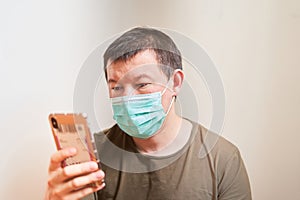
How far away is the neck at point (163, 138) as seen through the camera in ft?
3.40

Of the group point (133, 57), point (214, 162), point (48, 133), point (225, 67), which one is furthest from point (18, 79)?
point (225, 67)

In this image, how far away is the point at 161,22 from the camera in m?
1.35

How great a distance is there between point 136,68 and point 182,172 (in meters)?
0.33

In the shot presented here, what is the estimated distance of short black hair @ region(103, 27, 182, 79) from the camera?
93 cm

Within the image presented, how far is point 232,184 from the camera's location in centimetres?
100

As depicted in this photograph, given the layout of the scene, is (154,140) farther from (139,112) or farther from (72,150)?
(72,150)

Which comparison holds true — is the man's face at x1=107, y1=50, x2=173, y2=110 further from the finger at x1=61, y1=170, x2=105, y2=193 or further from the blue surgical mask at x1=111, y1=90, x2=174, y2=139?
the finger at x1=61, y1=170, x2=105, y2=193

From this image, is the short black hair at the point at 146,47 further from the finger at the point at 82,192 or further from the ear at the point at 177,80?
the finger at the point at 82,192

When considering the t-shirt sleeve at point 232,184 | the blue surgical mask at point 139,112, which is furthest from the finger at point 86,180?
the t-shirt sleeve at point 232,184

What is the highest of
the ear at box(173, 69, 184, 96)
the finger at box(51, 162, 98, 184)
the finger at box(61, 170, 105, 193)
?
the ear at box(173, 69, 184, 96)

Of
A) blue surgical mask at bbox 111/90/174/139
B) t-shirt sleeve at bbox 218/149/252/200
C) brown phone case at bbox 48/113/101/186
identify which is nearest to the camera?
brown phone case at bbox 48/113/101/186

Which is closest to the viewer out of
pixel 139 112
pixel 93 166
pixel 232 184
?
pixel 93 166

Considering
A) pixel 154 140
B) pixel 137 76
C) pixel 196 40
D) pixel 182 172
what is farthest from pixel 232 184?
pixel 196 40

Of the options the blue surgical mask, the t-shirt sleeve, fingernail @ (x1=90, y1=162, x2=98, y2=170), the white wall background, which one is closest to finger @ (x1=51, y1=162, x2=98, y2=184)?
fingernail @ (x1=90, y1=162, x2=98, y2=170)
